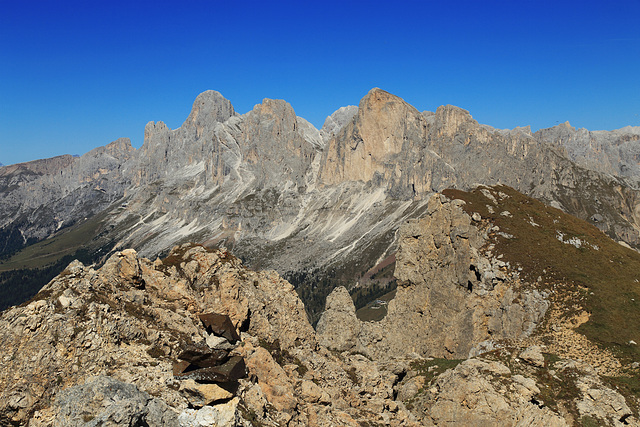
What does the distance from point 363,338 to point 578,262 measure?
29337 mm

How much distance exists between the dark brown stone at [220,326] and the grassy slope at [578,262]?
37590 millimetres

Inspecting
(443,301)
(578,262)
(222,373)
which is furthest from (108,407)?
(578,262)

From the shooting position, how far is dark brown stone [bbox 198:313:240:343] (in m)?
28.9

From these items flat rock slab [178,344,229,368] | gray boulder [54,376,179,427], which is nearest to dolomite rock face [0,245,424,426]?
gray boulder [54,376,179,427]

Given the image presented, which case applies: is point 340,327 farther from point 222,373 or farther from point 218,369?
point 222,373

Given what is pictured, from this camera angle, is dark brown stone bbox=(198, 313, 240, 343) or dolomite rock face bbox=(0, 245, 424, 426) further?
dark brown stone bbox=(198, 313, 240, 343)

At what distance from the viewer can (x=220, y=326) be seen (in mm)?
29094

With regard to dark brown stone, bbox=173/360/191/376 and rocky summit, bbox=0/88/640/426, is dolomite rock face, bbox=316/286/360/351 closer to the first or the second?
rocky summit, bbox=0/88/640/426

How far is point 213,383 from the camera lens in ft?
70.2

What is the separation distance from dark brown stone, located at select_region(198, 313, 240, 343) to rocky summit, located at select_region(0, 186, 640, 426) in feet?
0.30

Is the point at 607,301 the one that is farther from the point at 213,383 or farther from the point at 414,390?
the point at 213,383

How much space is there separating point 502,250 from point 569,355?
17.4 metres

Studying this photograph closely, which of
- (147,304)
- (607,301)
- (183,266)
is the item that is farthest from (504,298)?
(147,304)

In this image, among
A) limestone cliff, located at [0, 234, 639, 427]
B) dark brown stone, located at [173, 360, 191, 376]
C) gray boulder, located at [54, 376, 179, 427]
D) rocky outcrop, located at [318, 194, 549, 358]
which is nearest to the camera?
gray boulder, located at [54, 376, 179, 427]
